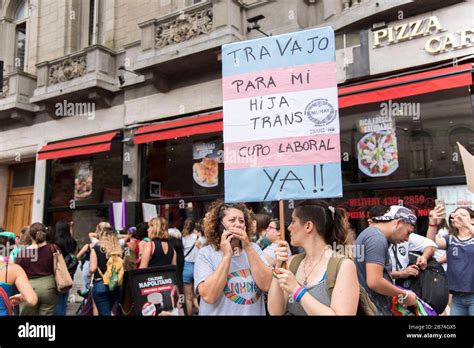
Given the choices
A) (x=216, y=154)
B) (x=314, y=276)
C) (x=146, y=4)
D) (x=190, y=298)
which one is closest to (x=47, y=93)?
(x=146, y=4)

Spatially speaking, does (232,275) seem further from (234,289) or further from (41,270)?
(41,270)

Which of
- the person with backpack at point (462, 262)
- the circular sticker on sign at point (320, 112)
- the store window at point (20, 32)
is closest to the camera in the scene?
the circular sticker on sign at point (320, 112)

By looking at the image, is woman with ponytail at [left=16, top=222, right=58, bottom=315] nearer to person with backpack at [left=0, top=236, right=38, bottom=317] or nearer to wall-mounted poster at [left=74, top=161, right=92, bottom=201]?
person with backpack at [left=0, top=236, right=38, bottom=317]

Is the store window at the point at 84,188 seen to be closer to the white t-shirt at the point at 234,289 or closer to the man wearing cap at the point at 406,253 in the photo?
the man wearing cap at the point at 406,253

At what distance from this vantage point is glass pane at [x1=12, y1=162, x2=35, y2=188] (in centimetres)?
1436

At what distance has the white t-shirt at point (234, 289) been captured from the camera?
2934 millimetres

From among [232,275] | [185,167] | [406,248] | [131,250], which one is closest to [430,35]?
[406,248]

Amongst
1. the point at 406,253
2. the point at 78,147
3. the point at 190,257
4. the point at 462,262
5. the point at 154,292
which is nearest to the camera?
the point at 154,292

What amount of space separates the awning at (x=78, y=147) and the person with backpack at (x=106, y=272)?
5.25 metres

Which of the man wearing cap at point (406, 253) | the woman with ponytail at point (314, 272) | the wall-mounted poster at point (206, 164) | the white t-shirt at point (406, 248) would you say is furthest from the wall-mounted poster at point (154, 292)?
the wall-mounted poster at point (206, 164)

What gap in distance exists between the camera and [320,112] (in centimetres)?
280

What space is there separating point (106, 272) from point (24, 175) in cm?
1002

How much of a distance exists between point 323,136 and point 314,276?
2.94ft

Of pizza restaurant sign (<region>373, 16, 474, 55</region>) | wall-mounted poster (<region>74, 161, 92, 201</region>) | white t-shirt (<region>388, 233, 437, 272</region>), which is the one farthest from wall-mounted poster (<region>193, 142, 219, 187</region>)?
white t-shirt (<region>388, 233, 437, 272</region>)
